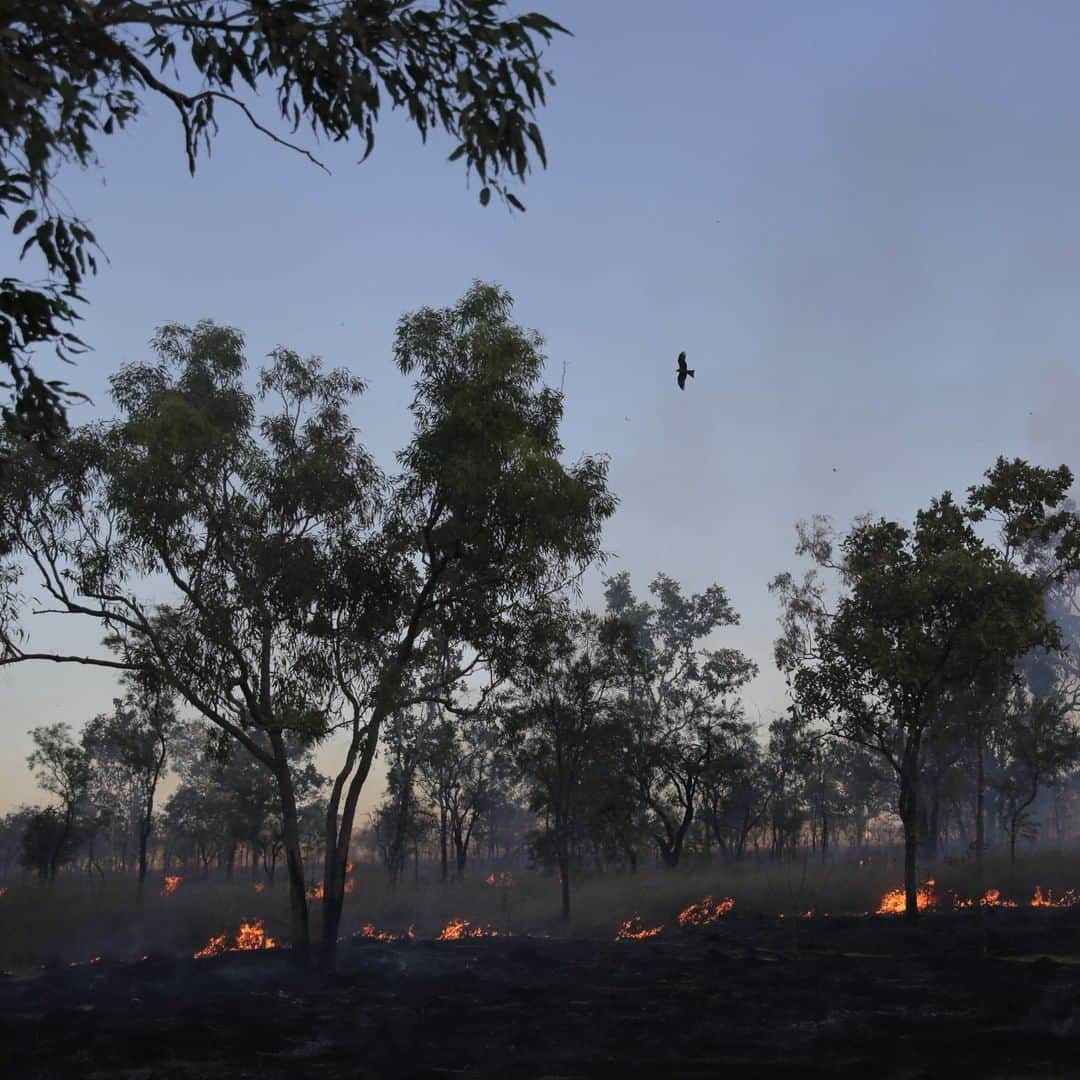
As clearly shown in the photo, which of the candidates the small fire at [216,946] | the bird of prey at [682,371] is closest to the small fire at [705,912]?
the small fire at [216,946]

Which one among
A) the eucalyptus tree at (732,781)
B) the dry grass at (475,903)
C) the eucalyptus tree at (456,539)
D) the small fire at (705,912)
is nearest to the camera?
the eucalyptus tree at (456,539)

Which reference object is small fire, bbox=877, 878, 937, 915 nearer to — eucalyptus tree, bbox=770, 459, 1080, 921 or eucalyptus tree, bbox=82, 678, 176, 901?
eucalyptus tree, bbox=770, 459, 1080, 921

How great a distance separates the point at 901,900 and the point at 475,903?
18.2 meters

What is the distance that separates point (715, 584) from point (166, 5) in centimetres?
7091

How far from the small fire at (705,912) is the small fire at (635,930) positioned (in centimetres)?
104

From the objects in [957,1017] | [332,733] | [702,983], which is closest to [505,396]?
[332,733]

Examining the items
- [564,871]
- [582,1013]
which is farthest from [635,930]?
[582,1013]

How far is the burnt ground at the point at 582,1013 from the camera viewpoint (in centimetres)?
1712

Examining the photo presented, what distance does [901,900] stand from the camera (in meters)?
47.6

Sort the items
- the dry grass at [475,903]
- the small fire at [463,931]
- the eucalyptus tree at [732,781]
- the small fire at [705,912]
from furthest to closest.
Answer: the eucalyptus tree at [732,781] → the small fire at [463,931] → the small fire at [705,912] → the dry grass at [475,903]

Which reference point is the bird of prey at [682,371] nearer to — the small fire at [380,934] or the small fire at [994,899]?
the small fire at [380,934]

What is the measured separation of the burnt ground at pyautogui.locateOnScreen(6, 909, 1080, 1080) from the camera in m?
17.1

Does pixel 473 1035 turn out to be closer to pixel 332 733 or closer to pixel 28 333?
pixel 332 733

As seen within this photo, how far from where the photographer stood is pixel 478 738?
266 ft
